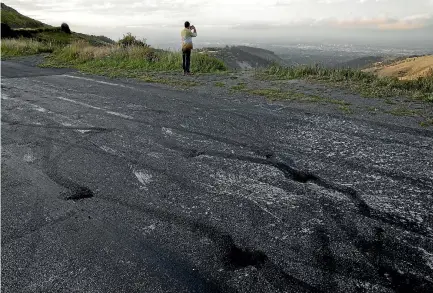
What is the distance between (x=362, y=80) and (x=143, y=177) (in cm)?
855

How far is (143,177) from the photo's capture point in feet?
14.1

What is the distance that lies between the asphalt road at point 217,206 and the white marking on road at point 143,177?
0.09ft

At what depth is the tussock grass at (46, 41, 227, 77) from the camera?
1416cm

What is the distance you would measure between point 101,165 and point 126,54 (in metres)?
13.5

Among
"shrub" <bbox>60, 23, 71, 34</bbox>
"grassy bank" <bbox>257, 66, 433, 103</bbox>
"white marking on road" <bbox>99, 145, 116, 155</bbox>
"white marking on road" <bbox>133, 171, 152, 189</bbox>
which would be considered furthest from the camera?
"shrub" <bbox>60, 23, 71, 34</bbox>

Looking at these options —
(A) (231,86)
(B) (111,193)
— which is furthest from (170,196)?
(A) (231,86)

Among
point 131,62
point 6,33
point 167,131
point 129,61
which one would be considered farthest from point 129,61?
point 6,33

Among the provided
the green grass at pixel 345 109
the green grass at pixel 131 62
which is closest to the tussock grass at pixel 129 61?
the green grass at pixel 131 62

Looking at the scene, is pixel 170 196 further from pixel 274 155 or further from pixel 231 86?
pixel 231 86

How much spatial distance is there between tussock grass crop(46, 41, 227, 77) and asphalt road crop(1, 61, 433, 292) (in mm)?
8014

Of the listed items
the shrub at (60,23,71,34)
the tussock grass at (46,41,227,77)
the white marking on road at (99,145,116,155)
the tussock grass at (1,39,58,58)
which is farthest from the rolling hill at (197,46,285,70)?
the shrub at (60,23,71,34)

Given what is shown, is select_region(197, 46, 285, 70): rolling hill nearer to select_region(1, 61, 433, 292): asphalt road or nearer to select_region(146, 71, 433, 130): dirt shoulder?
select_region(146, 71, 433, 130): dirt shoulder

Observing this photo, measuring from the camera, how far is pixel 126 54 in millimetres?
16875

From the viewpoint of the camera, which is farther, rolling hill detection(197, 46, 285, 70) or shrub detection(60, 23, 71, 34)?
shrub detection(60, 23, 71, 34)
